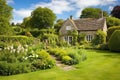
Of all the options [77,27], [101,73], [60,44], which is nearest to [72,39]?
[77,27]

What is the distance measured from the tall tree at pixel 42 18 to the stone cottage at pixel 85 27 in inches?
686

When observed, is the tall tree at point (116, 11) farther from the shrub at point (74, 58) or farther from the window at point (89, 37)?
the shrub at point (74, 58)

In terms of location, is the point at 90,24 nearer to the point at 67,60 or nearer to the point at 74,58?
the point at 74,58

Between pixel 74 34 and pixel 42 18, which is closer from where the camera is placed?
pixel 74 34

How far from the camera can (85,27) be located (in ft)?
158

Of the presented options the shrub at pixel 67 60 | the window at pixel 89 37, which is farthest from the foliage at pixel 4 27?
the shrub at pixel 67 60

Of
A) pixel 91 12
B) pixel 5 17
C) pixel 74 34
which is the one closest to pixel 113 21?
pixel 74 34

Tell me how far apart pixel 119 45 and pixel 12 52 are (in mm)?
16215

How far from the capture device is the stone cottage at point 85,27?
4711cm

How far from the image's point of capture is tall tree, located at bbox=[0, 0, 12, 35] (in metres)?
48.0

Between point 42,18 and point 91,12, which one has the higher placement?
point 91,12

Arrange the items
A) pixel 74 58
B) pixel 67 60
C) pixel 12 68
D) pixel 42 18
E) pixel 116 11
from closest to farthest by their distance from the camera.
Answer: pixel 12 68 → pixel 67 60 → pixel 74 58 → pixel 116 11 → pixel 42 18

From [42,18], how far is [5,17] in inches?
693

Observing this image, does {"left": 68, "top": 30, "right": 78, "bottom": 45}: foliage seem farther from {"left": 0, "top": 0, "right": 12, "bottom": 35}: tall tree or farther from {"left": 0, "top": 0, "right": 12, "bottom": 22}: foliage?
{"left": 0, "top": 0, "right": 12, "bottom": 22}: foliage
